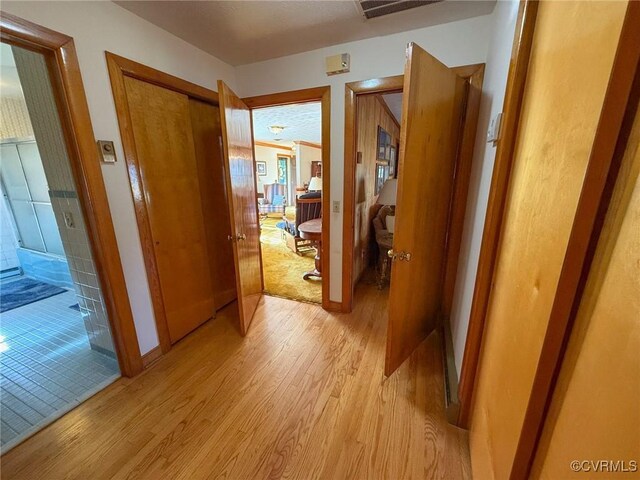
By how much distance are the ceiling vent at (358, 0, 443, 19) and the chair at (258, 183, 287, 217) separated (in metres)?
6.43

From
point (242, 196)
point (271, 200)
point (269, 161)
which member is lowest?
point (271, 200)

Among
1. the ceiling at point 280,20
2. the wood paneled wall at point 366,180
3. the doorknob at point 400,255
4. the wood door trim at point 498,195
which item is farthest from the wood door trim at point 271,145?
the wood door trim at point 498,195

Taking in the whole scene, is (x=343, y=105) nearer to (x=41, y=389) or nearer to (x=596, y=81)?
(x=596, y=81)

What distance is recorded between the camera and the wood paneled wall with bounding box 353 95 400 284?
2641mm

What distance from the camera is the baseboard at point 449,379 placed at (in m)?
1.37

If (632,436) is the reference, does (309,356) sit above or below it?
below

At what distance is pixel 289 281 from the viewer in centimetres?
321

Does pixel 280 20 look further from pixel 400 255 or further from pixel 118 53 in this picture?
pixel 400 255

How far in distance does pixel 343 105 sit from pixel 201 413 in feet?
7.68

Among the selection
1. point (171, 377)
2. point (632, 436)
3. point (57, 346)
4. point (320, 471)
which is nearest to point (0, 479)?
point (171, 377)

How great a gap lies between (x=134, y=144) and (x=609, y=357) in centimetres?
222

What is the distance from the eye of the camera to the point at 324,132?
7.00 ft

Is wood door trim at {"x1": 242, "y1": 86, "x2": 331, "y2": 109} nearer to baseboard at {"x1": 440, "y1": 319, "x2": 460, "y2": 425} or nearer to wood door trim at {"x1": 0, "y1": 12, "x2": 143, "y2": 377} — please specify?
wood door trim at {"x1": 0, "y1": 12, "x2": 143, "y2": 377}

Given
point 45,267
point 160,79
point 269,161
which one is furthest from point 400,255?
point 269,161
